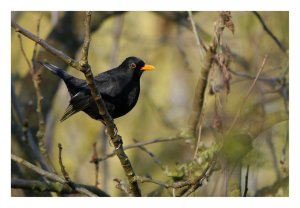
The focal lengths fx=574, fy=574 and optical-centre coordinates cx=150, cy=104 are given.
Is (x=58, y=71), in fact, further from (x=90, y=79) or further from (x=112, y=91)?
(x=90, y=79)

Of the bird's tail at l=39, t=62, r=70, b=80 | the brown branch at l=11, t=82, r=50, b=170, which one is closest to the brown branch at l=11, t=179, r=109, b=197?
the brown branch at l=11, t=82, r=50, b=170

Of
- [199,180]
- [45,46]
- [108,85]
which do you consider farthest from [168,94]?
[45,46]

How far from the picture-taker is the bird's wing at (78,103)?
406 cm

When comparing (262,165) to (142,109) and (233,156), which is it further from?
(142,109)

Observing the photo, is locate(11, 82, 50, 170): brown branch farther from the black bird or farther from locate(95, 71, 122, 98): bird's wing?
locate(95, 71, 122, 98): bird's wing

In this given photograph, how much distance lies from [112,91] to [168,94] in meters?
3.21

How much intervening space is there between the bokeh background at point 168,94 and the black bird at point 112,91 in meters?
0.54

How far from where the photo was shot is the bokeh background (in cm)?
441

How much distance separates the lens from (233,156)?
2.90 meters

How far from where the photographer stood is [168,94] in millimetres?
7410

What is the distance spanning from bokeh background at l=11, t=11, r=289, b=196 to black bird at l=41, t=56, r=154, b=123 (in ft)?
1.77

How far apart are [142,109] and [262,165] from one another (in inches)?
163

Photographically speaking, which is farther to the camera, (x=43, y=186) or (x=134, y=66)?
(x=134, y=66)
